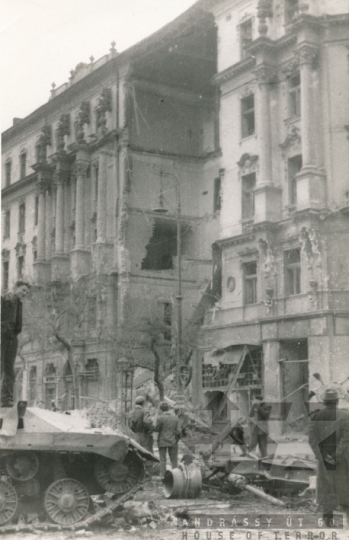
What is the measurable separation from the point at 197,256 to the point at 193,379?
280 centimetres

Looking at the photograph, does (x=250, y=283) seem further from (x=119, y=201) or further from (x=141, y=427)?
(x=141, y=427)

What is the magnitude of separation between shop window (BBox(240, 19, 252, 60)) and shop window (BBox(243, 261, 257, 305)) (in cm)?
473

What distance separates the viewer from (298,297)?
1586 centimetres

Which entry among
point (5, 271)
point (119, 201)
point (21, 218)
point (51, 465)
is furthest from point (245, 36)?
point (51, 465)

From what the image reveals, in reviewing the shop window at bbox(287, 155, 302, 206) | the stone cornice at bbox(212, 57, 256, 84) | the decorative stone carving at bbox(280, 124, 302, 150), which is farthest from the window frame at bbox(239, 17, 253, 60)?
the shop window at bbox(287, 155, 302, 206)

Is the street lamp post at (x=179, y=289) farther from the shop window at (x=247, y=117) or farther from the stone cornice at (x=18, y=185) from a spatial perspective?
the stone cornice at (x=18, y=185)

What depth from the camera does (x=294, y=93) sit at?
17469 mm

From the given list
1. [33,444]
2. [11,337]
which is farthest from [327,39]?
[33,444]

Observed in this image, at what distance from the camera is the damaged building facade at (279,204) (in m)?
15.3

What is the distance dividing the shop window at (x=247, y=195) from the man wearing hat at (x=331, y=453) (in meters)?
8.27

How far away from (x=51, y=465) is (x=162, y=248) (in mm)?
7320

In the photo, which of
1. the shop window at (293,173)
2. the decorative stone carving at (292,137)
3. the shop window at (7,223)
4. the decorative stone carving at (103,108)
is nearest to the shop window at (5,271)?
the shop window at (7,223)

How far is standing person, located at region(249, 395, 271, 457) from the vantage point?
13.2m

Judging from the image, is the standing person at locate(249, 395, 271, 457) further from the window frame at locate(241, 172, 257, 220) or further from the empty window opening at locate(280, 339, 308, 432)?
the window frame at locate(241, 172, 257, 220)
